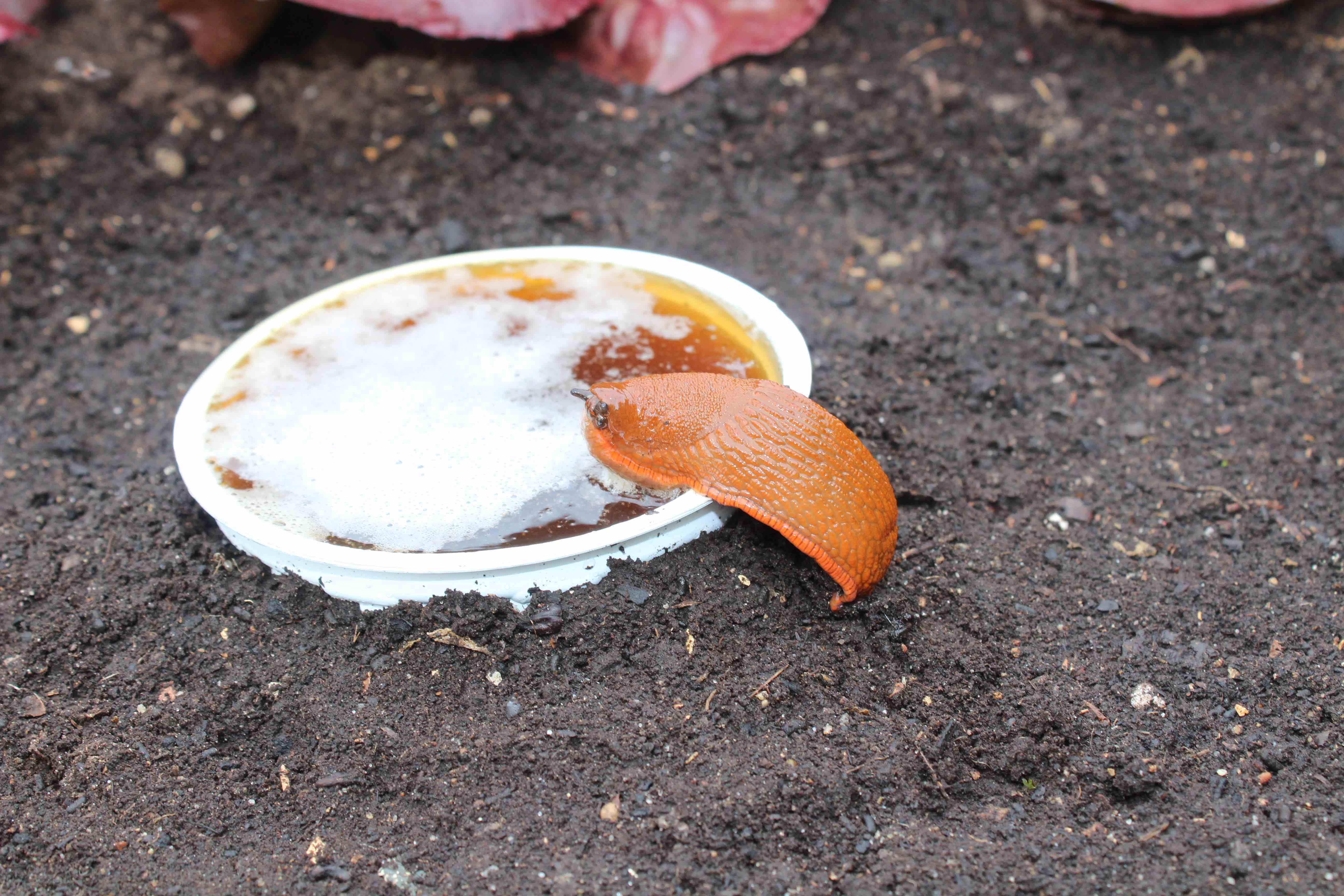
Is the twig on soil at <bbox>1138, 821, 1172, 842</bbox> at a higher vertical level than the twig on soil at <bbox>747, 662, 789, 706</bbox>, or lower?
higher

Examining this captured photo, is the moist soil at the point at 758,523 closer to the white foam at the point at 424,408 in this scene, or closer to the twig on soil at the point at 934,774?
the twig on soil at the point at 934,774

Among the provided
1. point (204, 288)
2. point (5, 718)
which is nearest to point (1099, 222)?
point (204, 288)

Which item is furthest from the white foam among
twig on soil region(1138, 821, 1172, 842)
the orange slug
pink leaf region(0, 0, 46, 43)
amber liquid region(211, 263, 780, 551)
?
pink leaf region(0, 0, 46, 43)

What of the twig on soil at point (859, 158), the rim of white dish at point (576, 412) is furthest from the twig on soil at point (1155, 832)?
the twig on soil at point (859, 158)

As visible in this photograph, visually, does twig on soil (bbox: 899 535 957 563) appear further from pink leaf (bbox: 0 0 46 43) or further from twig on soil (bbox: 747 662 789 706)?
pink leaf (bbox: 0 0 46 43)

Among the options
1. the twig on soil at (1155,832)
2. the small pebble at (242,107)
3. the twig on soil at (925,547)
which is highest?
the twig on soil at (1155,832)

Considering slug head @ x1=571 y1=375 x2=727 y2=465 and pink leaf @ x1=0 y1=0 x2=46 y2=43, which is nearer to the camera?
slug head @ x1=571 y1=375 x2=727 y2=465

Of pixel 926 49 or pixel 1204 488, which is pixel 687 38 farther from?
pixel 1204 488
